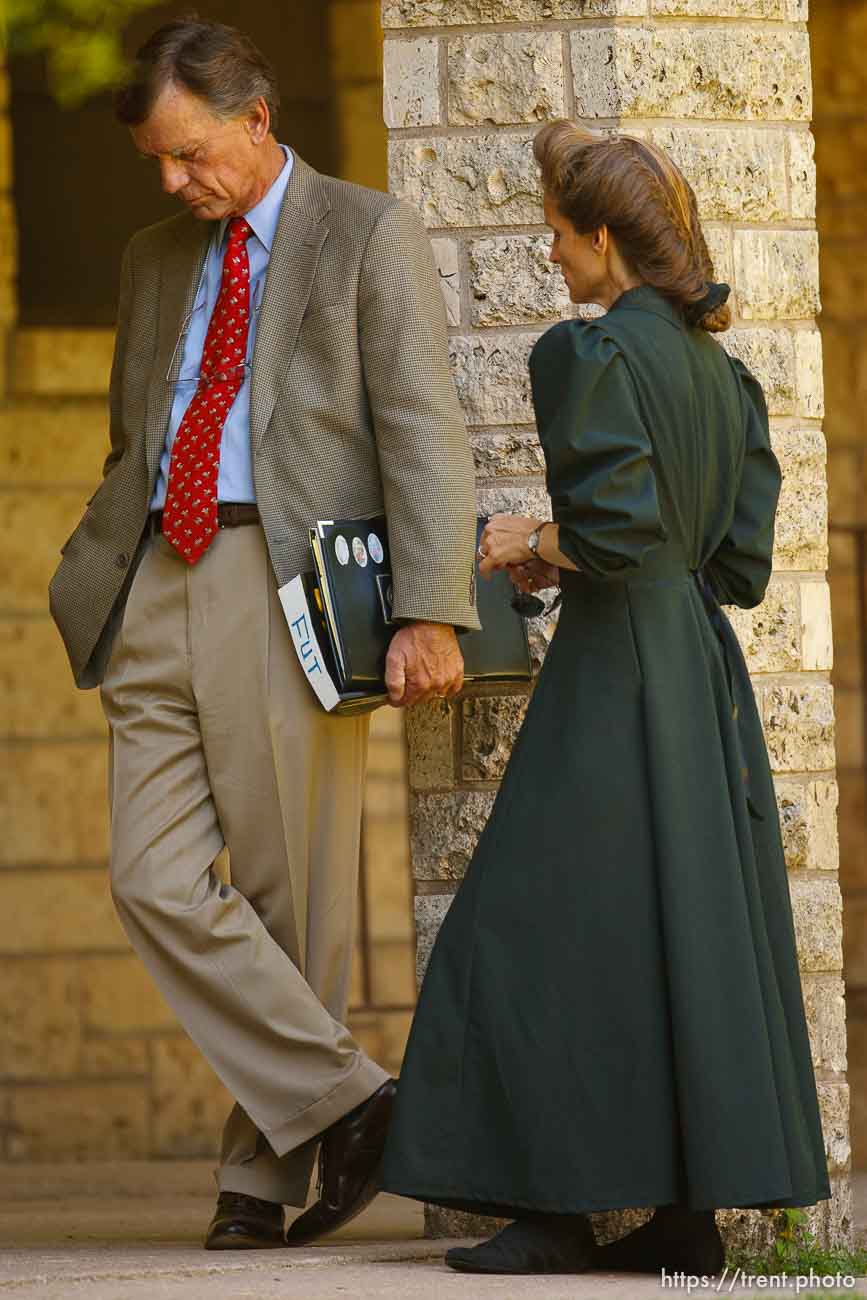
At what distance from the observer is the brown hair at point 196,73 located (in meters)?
4.41

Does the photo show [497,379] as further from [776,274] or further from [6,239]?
[6,239]

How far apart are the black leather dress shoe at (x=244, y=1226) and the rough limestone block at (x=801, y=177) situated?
7.36 feet

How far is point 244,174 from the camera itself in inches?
177

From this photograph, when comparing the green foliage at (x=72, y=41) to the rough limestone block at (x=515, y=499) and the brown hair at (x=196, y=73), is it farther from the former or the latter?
the rough limestone block at (x=515, y=499)

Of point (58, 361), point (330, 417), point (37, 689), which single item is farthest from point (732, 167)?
point (37, 689)

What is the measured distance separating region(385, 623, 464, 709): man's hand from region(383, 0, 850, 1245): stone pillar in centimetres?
52

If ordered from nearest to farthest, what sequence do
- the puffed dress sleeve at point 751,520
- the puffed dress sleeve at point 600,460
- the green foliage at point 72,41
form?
the puffed dress sleeve at point 600,460 < the puffed dress sleeve at point 751,520 < the green foliage at point 72,41

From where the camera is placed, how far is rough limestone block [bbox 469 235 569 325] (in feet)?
15.8

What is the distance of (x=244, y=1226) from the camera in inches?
177

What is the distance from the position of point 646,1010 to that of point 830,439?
3.75 m

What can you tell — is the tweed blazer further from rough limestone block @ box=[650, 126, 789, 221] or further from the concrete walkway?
the concrete walkway

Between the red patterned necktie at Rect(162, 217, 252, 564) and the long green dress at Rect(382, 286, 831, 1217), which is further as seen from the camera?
the red patterned necktie at Rect(162, 217, 252, 564)

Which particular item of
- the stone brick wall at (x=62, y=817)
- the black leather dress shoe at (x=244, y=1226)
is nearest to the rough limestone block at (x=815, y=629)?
the black leather dress shoe at (x=244, y=1226)

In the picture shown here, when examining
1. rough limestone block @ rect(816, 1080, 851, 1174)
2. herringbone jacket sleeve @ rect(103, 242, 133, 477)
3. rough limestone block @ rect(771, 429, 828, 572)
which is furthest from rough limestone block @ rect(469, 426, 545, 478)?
rough limestone block @ rect(816, 1080, 851, 1174)
